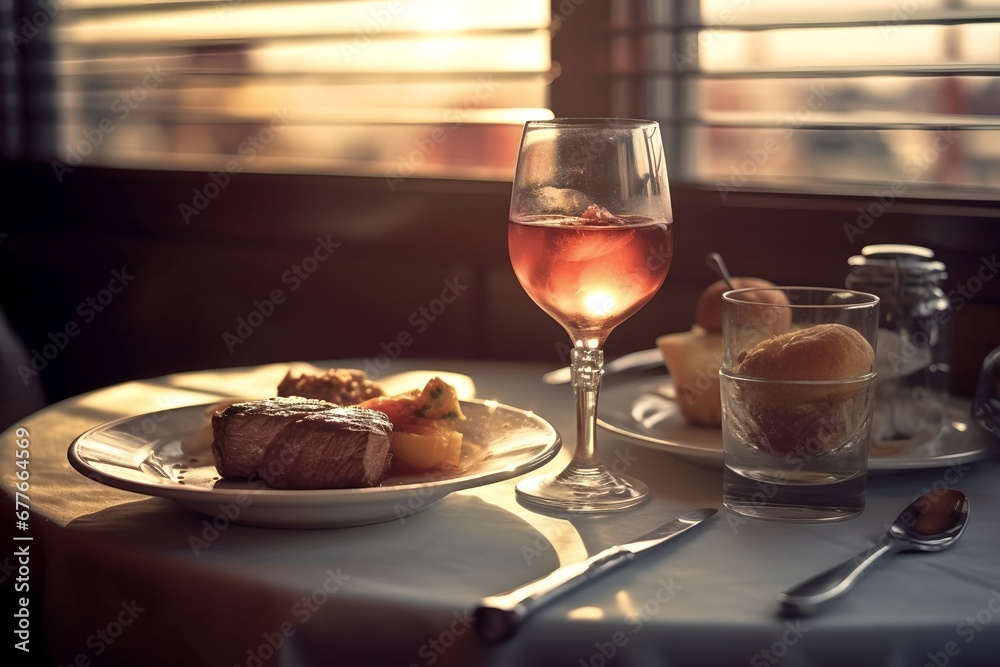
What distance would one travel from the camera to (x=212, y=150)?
349 centimetres

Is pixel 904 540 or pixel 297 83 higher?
pixel 297 83

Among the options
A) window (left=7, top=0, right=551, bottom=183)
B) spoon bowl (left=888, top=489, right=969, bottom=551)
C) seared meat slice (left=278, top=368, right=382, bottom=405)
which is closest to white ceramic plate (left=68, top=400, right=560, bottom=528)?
seared meat slice (left=278, top=368, right=382, bottom=405)

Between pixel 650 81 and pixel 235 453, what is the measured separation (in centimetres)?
171

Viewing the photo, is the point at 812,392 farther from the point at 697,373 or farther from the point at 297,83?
the point at 297,83

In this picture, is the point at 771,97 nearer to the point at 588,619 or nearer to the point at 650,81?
the point at 650,81

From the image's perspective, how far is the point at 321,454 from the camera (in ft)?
3.29

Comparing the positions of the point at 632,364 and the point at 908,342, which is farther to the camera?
the point at 632,364

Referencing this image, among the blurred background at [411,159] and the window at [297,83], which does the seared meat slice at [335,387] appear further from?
the window at [297,83]

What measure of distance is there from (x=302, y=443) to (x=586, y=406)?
313 millimetres

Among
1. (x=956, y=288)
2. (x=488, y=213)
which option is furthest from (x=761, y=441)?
(x=488, y=213)

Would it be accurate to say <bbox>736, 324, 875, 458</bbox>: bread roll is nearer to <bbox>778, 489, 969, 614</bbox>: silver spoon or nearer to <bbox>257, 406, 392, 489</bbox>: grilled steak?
<bbox>778, 489, 969, 614</bbox>: silver spoon

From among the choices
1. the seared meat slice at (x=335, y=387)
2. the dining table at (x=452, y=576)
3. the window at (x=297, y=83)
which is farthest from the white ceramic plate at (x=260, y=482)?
the window at (x=297, y=83)

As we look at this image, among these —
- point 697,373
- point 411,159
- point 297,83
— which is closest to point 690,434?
point 697,373

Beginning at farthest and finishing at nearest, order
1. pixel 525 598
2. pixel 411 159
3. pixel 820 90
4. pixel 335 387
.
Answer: pixel 411 159
pixel 820 90
pixel 335 387
pixel 525 598
